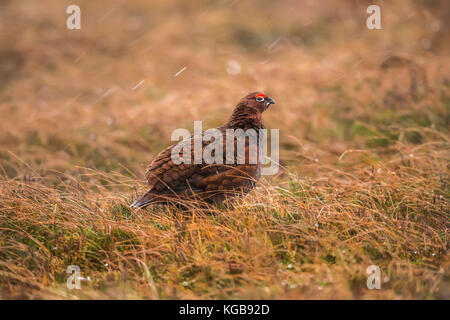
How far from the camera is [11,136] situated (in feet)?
25.3

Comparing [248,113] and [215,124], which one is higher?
[215,124]

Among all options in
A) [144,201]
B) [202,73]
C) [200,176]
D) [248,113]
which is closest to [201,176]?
[200,176]

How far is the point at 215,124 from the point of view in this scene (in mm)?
7777

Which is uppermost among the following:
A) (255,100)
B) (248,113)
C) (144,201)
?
(255,100)

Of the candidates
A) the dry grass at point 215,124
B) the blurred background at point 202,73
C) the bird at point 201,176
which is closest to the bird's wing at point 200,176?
the bird at point 201,176

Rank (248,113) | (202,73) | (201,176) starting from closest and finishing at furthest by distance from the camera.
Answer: (201,176) → (248,113) → (202,73)

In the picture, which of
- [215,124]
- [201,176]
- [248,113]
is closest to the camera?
[201,176]

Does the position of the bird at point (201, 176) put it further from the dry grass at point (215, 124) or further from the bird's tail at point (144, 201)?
the dry grass at point (215, 124)

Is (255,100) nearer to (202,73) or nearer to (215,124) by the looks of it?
(215,124)

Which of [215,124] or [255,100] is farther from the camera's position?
[215,124]

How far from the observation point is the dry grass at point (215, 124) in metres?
3.39
